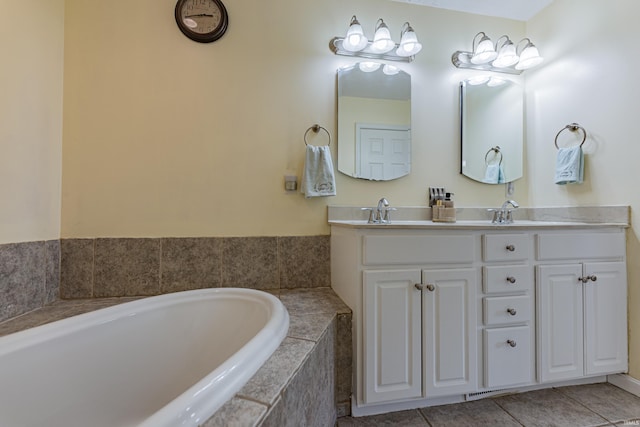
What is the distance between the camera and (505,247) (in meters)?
1.36

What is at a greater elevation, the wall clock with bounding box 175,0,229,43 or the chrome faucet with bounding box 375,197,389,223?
the wall clock with bounding box 175,0,229,43

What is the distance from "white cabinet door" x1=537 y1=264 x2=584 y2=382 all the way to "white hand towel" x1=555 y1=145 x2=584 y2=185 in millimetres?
564

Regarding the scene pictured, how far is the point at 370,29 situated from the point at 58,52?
5.95 ft

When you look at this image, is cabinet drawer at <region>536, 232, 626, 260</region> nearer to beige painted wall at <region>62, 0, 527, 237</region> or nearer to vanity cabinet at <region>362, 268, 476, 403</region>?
vanity cabinet at <region>362, 268, 476, 403</region>

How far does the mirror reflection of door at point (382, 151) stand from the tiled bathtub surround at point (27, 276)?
68.7 inches

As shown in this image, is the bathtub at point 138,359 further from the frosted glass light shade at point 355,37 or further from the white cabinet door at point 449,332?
the frosted glass light shade at point 355,37

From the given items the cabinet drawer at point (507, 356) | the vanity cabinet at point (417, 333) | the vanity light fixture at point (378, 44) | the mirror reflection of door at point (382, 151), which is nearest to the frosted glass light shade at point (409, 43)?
the vanity light fixture at point (378, 44)

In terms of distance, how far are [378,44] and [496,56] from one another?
0.87 meters

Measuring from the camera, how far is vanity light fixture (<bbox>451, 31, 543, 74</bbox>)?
186 cm

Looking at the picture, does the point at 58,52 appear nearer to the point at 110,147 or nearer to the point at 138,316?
the point at 110,147

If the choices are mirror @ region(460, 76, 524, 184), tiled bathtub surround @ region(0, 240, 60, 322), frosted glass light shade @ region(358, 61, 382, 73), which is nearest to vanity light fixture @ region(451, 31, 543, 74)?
mirror @ region(460, 76, 524, 184)

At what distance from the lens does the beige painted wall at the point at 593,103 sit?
1.44 m

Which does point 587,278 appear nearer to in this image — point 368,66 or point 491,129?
point 491,129

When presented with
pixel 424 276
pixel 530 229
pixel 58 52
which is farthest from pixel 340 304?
pixel 58 52
